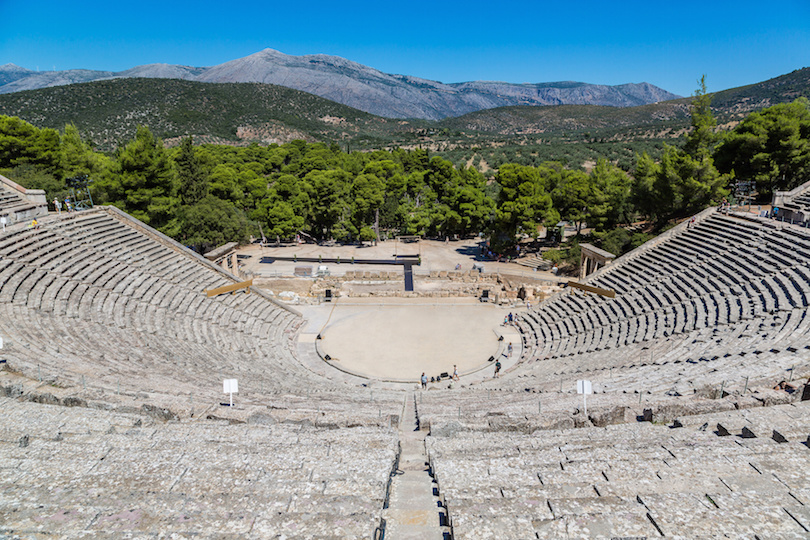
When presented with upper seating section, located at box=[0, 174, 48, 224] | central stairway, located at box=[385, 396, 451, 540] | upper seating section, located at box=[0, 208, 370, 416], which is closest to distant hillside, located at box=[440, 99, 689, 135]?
upper seating section, located at box=[0, 208, 370, 416]

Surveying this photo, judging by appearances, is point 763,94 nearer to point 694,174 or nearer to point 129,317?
point 694,174

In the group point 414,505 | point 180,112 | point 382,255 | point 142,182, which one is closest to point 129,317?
point 414,505

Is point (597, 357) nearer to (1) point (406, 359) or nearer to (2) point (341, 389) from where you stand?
(1) point (406, 359)

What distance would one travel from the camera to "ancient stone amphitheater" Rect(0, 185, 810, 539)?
5484 mm

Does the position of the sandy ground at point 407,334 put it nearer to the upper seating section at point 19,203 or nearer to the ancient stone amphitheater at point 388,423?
the ancient stone amphitheater at point 388,423

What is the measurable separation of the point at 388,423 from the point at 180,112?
122309 mm

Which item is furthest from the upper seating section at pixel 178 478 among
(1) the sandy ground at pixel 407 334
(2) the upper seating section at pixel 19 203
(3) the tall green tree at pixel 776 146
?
(3) the tall green tree at pixel 776 146

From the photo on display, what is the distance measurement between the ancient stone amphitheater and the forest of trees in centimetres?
1013

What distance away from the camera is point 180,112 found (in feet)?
365

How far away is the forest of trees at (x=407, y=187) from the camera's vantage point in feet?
98.8

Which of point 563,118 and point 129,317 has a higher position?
point 563,118

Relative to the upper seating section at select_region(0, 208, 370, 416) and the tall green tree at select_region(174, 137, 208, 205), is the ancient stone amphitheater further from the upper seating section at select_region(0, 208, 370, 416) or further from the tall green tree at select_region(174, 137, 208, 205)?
the tall green tree at select_region(174, 137, 208, 205)

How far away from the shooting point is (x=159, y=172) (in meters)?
31.0

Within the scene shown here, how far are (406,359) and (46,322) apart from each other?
13305mm
